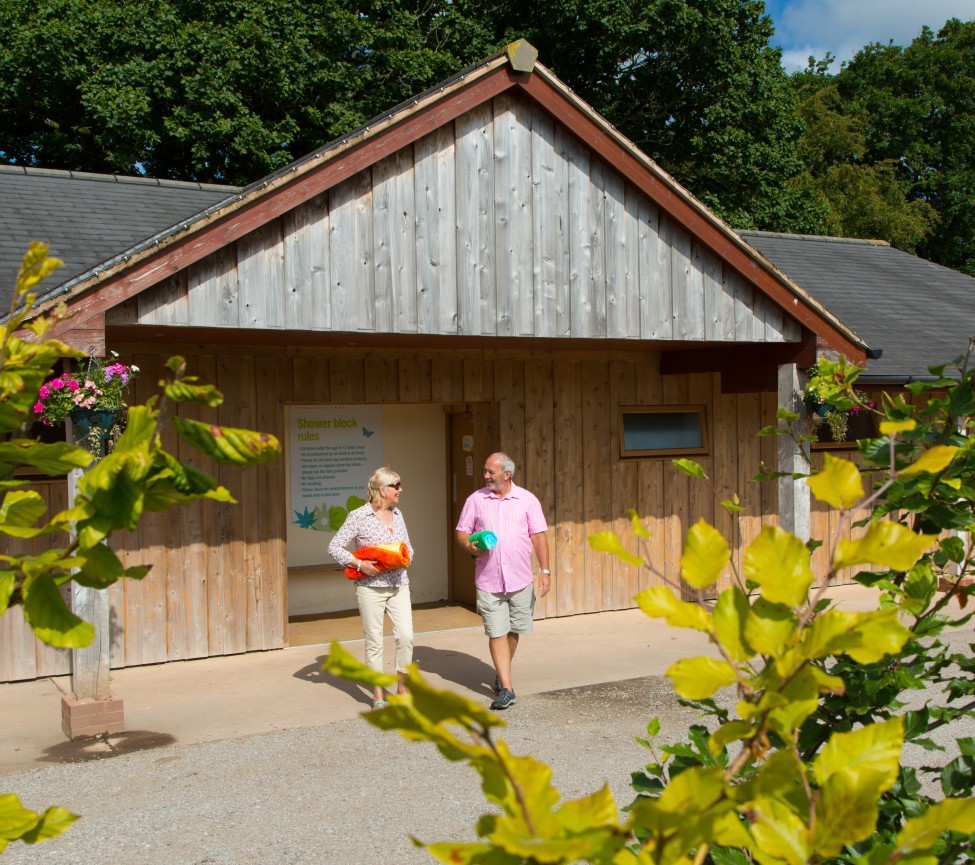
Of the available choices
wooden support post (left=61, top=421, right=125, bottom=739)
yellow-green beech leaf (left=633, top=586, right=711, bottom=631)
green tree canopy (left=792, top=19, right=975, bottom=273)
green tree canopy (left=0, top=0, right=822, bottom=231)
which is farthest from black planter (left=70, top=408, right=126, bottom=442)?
green tree canopy (left=792, top=19, right=975, bottom=273)

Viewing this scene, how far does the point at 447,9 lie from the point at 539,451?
15592 mm

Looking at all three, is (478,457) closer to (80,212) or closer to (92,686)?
(80,212)

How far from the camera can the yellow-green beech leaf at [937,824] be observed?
3.67ft

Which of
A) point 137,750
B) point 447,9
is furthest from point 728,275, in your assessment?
point 447,9

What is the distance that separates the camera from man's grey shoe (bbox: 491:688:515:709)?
7406 millimetres

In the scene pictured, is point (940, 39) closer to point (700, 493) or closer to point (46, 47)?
point (46, 47)

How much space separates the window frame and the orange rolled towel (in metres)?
4.38

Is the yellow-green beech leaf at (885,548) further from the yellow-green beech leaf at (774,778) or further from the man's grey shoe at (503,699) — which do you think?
the man's grey shoe at (503,699)

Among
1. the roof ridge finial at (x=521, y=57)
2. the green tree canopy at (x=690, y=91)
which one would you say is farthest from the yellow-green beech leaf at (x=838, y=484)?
the green tree canopy at (x=690, y=91)

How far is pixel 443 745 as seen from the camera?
3.39ft

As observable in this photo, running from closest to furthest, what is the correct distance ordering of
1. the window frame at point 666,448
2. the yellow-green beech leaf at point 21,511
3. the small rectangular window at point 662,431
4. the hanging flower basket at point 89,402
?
the yellow-green beech leaf at point 21,511 → the hanging flower basket at point 89,402 → the window frame at point 666,448 → the small rectangular window at point 662,431

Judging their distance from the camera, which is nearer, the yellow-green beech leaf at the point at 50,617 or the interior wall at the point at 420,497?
the yellow-green beech leaf at the point at 50,617

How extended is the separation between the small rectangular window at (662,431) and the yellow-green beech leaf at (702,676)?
32.5 ft

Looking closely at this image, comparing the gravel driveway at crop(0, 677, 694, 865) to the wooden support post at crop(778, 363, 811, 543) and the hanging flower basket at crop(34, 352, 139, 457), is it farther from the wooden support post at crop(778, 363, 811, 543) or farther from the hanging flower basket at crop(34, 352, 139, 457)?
the wooden support post at crop(778, 363, 811, 543)
